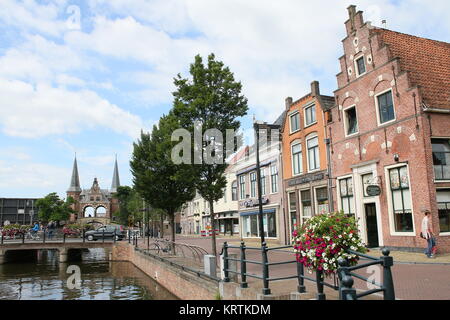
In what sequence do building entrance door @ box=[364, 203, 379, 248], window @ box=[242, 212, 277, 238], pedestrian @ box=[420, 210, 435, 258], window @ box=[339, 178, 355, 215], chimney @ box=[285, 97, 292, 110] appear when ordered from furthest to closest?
window @ box=[242, 212, 277, 238] < chimney @ box=[285, 97, 292, 110] < window @ box=[339, 178, 355, 215] < building entrance door @ box=[364, 203, 379, 248] < pedestrian @ box=[420, 210, 435, 258]

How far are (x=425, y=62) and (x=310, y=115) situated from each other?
7.01 meters

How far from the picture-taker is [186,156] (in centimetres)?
1582

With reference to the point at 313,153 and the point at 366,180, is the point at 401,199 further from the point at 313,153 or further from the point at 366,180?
the point at 313,153

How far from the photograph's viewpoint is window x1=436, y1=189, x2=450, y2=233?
50.8 feet

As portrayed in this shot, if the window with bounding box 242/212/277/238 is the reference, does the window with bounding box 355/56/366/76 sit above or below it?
above

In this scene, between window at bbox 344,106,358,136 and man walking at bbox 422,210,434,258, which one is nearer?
man walking at bbox 422,210,434,258

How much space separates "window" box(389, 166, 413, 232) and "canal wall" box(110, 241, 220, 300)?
988cm

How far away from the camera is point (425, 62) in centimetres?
1862

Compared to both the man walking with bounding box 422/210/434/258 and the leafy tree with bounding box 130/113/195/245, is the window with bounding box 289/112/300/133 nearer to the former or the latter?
the leafy tree with bounding box 130/113/195/245

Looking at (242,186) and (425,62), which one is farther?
(242,186)

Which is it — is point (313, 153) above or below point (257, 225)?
above

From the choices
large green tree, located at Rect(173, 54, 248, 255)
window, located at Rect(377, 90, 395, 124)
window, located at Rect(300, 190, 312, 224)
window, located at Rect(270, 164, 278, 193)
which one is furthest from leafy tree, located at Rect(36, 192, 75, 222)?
window, located at Rect(377, 90, 395, 124)

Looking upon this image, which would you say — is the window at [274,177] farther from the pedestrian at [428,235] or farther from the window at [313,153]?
the pedestrian at [428,235]

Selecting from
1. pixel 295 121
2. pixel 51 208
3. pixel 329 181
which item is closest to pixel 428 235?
pixel 329 181
